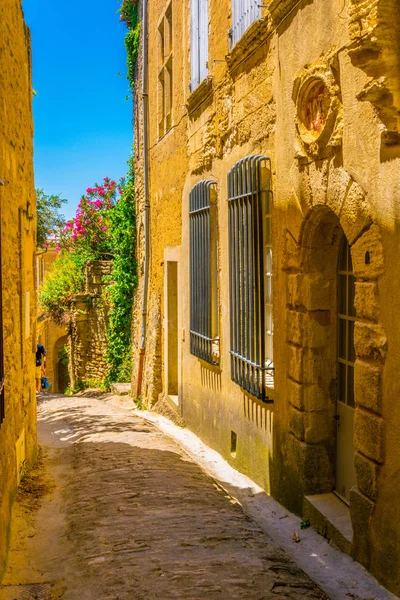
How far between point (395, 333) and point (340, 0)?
233 centimetres

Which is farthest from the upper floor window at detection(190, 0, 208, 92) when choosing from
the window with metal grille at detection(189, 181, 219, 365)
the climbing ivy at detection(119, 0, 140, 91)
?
the climbing ivy at detection(119, 0, 140, 91)

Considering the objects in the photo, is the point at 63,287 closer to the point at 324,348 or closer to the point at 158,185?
the point at 158,185

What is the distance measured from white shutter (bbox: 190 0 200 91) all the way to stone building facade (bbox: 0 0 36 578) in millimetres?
2221

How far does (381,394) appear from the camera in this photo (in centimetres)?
402

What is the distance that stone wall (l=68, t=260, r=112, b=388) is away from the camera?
16609 mm

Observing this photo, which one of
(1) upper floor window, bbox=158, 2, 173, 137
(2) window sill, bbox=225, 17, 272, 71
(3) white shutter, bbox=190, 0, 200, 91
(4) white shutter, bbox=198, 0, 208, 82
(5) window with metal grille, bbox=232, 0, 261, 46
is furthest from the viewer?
(1) upper floor window, bbox=158, 2, 173, 137

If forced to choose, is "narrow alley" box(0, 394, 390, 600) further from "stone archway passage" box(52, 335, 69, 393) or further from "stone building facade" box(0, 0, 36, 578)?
"stone archway passage" box(52, 335, 69, 393)

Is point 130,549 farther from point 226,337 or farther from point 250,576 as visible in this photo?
point 226,337

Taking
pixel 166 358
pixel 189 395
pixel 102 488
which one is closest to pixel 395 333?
pixel 102 488

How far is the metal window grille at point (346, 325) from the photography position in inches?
199

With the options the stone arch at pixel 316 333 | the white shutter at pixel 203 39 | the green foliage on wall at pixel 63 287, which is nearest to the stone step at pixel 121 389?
the green foliage on wall at pixel 63 287

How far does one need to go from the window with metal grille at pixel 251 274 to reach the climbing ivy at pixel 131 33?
839 centimetres

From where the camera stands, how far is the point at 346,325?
5125 mm

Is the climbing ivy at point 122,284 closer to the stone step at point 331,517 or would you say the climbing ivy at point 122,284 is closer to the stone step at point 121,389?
the stone step at point 121,389
